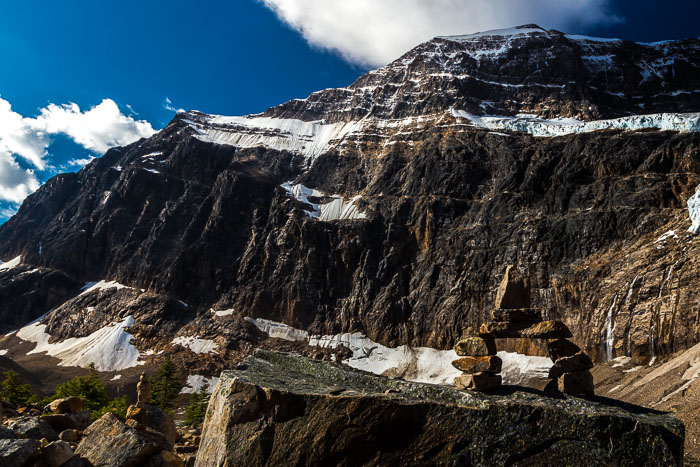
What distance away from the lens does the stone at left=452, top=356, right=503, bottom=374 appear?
9059 millimetres

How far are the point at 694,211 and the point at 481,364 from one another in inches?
2607

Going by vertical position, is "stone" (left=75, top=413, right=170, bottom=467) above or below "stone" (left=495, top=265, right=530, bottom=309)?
below

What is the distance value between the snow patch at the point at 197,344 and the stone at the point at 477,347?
269 ft

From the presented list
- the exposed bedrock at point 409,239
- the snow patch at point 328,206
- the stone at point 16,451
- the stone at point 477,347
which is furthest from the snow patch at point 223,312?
the stone at point 477,347

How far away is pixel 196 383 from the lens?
247 ft

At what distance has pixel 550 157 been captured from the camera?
8794 cm

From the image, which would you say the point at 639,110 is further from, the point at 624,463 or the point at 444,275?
the point at 624,463

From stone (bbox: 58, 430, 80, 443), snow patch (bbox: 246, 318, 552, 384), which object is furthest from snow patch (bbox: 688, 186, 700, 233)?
stone (bbox: 58, 430, 80, 443)

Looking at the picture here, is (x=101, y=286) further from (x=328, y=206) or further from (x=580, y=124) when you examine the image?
(x=580, y=124)

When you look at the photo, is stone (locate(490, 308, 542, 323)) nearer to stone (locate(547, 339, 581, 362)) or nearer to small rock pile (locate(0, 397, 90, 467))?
stone (locate(547, 339, 581, 362))

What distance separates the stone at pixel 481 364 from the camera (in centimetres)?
906

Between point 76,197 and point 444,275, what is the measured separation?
136043mm

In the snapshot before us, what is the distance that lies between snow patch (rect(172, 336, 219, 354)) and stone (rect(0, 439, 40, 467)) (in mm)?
80643

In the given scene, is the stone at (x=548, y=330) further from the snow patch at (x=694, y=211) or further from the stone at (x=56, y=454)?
the snow patch at (x=694, y=211)
